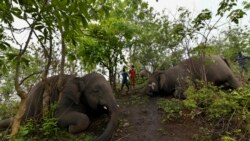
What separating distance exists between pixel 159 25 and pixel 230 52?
3266 mm

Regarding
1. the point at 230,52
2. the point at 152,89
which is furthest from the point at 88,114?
the point at 230,52

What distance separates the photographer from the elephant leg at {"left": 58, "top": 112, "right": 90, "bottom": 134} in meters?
8.69

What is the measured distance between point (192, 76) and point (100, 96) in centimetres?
345

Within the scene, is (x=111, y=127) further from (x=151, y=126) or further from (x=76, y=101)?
(x=76, y=101)

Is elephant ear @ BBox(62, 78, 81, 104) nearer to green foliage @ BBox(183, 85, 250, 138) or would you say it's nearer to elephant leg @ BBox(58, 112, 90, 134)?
elephant leg @ BBox(58, 112, 90, 134)

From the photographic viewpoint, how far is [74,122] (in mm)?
8836

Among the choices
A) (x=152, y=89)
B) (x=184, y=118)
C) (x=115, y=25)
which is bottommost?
(x=184, y=118)

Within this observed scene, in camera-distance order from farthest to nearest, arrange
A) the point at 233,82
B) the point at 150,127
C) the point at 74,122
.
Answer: the point at 233,82 < the point at 74,122 < the point at 150,127

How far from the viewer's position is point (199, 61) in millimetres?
11078

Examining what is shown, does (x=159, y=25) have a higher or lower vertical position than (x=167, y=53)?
higher

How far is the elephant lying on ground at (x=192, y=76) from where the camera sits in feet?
36.7

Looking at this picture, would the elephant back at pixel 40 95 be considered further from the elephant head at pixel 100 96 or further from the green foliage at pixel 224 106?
the green foliage at pixel 224 106

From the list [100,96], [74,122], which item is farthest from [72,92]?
[74,122]

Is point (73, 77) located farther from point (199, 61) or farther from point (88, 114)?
point (199, 61)
